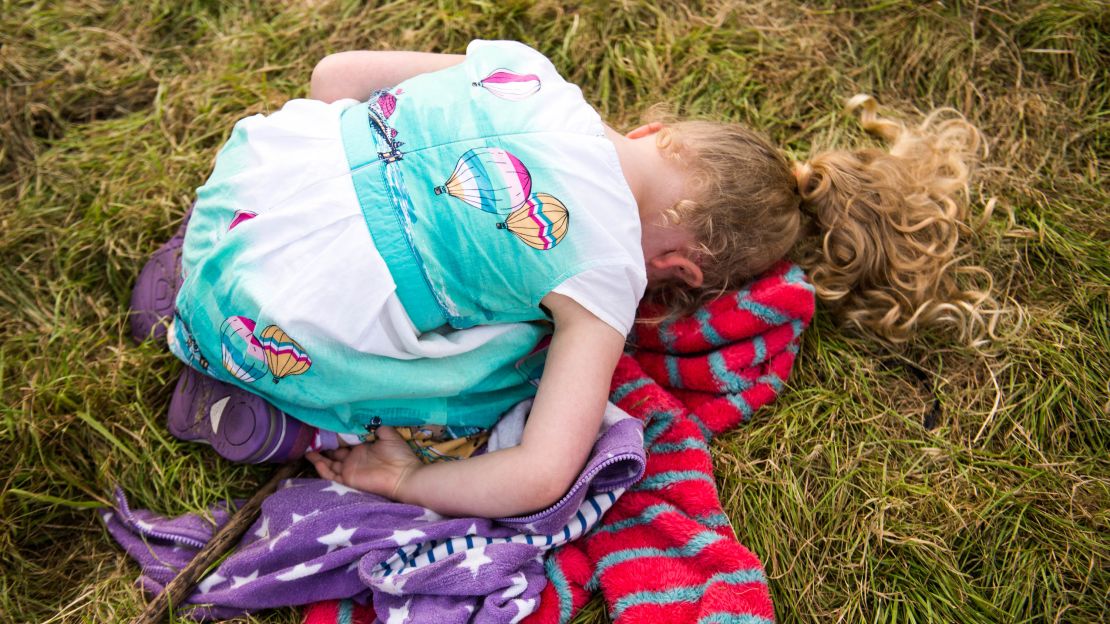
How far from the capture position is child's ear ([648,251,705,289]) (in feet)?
6.45

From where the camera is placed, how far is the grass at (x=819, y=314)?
1929 millimetres

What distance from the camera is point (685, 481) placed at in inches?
77.5

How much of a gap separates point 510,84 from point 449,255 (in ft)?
1.45

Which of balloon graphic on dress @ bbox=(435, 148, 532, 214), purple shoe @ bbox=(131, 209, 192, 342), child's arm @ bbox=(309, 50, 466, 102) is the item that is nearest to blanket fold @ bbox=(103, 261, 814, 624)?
purple shoe @ bbox=(131, 209, 192, 342)

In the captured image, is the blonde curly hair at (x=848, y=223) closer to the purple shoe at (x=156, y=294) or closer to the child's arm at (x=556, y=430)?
the child's arm at (x=556, y=430)

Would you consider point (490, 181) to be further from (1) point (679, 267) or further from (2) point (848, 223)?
(2) point (848, 223)

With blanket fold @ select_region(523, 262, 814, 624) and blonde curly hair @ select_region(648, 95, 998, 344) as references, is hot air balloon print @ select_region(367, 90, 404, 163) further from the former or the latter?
blanket fold @ select_region(523, 262, 814, 624)

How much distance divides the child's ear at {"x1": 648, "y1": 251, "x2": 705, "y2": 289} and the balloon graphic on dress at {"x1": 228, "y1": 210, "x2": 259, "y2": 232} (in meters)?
0.97

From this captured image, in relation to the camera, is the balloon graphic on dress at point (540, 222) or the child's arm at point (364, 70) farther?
the child's arm at point (364, 70)

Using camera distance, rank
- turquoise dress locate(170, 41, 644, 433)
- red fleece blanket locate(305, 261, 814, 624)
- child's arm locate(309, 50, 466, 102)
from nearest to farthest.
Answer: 1. turquoise dress locate(170, 41, 644, 433)
2. red fleece blanket locate(305, 261, 814, 624)
3. child's arm locate(309, 50, 466, 102)

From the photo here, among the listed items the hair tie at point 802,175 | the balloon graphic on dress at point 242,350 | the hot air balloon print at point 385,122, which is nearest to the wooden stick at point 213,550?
the balloon graphic on dress at point 242,350

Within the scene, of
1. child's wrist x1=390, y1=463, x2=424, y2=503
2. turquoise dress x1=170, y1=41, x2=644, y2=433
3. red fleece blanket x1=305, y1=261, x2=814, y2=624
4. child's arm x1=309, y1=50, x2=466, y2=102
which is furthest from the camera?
child's arm x1=309, y1=50, x2=466, y2=102

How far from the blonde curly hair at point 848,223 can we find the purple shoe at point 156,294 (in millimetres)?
1321

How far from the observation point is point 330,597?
72.9 inches
